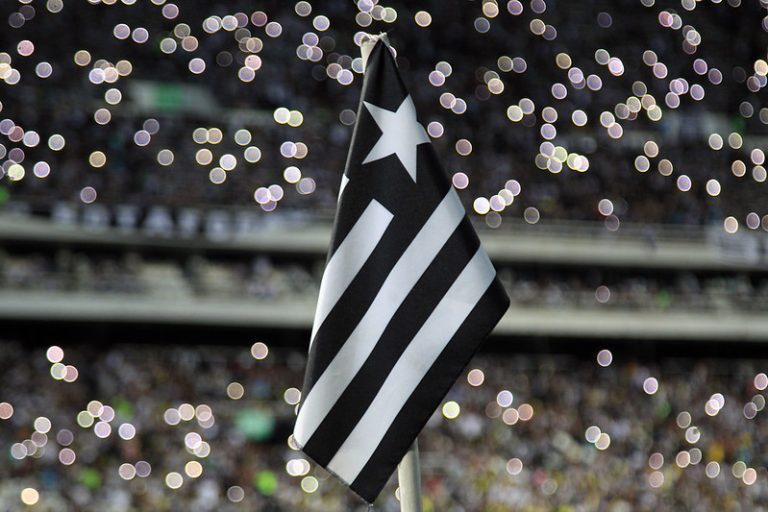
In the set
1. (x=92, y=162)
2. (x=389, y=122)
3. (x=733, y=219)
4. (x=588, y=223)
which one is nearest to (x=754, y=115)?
(x=733, y=219)

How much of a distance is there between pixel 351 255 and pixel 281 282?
23.9m

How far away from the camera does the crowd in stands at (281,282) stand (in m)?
26.1

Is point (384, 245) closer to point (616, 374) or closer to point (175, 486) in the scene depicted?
point (175, 486)

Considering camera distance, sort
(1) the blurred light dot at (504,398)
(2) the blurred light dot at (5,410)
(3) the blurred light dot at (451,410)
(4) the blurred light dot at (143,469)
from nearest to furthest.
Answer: (4) the blurred light dot at (143,469) → (2) the blurred light dot at (5,410) → (3) the blurred light dot at (451,410) → (1) the blurred light dot at (504,398)

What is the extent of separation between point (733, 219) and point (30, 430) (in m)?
17.2

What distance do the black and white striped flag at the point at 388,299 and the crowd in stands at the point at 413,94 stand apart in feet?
74.3

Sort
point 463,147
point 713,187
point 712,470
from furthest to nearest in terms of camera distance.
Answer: point 713,187 < point 463,147 < point 712,470

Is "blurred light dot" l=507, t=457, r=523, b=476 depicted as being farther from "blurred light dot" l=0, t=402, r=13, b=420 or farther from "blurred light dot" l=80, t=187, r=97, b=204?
→ "blurred light dot" l=80, t=187, r=97, b=204

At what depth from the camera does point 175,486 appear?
17328 millimetres

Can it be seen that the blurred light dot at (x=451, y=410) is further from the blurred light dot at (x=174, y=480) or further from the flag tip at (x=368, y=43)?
the flag tip at (x=368, y=43)

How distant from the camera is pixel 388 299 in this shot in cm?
357

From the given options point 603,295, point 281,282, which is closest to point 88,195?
point 281,282

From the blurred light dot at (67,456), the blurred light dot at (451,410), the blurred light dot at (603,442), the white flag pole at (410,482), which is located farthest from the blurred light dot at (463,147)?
the white flag pole at (410,482)

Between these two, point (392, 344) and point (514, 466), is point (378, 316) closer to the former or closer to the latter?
point (392, 344)
